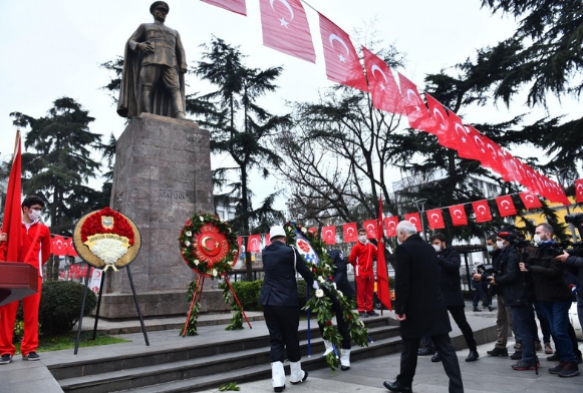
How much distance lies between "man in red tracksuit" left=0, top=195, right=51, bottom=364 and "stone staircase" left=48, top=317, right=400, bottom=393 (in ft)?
2.55

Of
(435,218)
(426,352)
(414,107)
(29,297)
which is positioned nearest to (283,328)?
(29,297)

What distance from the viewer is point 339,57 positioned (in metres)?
7.80

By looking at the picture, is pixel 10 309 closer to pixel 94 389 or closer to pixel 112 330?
pixel 94 389

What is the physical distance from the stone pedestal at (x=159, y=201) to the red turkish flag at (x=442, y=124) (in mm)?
5664

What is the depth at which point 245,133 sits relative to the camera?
2300 cm

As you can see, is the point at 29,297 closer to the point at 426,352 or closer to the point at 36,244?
the point at 36,244

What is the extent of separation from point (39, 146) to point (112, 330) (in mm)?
28463

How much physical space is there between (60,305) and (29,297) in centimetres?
178

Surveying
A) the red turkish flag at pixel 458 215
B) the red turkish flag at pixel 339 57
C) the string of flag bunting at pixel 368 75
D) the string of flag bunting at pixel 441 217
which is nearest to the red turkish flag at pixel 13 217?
the string of flag bunting at pixel 368 75

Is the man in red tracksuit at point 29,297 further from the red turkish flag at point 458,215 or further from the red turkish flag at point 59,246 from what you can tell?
the red turkish flag at point 458,215

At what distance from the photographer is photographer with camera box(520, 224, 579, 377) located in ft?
16.7

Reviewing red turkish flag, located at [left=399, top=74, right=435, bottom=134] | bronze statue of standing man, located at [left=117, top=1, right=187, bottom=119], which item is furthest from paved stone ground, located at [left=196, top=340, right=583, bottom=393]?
bronze statue of standing man, located at [left=117, top=1, right=187, bottom=119]

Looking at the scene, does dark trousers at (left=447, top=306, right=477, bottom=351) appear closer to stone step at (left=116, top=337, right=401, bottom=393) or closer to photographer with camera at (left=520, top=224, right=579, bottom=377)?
photographer with camera at (left=520, top=224, right=579, bottom=377)

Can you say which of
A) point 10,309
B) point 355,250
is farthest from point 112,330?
point 355,250
